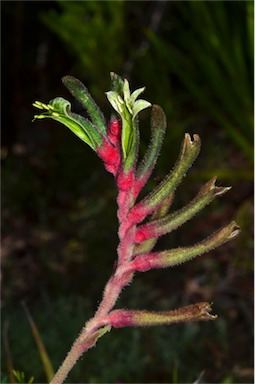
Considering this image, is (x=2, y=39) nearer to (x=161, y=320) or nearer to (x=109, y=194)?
(x=109, y=194)

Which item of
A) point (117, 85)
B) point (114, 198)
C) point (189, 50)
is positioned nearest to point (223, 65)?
point (189, 50)

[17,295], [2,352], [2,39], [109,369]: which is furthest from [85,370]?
[2,39]

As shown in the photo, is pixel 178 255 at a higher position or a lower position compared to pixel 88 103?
lower

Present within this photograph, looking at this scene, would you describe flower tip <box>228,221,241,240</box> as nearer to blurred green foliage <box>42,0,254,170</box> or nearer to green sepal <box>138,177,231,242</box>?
green sepal <box>138,177,231,242</box>

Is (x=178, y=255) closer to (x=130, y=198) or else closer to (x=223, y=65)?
(x=130, y=198)

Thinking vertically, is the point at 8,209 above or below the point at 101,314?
above

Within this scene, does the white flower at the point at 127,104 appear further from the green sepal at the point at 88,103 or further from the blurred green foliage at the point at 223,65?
the blurred green foliage at the point at 223,65
